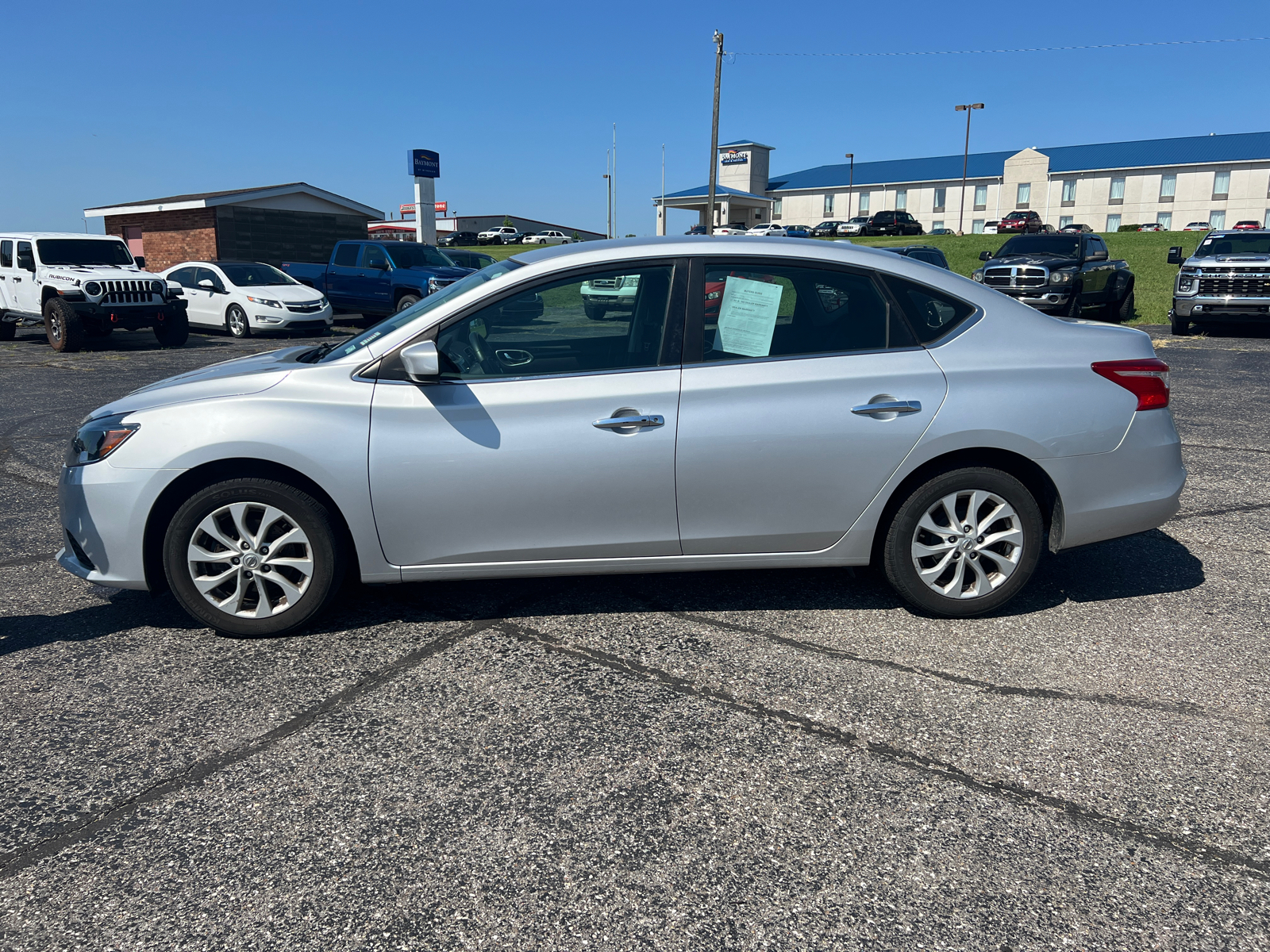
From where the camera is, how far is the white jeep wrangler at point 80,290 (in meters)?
16.4

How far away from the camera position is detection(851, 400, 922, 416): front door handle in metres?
4.12

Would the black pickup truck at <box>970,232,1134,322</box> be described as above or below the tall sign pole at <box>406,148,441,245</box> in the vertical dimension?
below

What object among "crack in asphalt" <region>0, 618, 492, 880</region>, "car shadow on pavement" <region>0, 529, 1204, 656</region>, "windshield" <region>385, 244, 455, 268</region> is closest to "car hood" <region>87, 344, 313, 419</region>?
"car shadow on pavement" <region>0, 529, 1204, 656</region>

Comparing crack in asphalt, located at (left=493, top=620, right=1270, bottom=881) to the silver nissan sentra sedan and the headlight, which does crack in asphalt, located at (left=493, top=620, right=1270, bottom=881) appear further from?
the headlight

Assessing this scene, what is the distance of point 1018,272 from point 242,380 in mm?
19013

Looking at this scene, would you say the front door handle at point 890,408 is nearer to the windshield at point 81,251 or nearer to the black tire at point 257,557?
the black tire at point 257,557

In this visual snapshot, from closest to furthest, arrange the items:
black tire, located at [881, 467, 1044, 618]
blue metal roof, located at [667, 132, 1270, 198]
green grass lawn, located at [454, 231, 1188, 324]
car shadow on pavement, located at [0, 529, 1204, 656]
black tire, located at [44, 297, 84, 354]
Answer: black tire, located at [881, 467, 1044, 618] < car shadow on pavement, located at [0, 529, 1204, 656] < black tire, located at [44, 297, 84, 354] < green grass lawn, located at [454, 231, 1188, 324] < blue metal roof, located at [667, 132, 1270, 198]

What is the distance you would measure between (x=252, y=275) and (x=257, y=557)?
17897 mm

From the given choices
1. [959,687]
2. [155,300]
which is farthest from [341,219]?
[959,687]

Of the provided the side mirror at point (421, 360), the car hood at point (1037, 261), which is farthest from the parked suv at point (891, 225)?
the side mirror at point (421, 360)

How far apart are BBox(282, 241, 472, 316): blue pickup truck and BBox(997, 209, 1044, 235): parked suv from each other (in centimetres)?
4847

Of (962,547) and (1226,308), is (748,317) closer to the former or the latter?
(962,547)

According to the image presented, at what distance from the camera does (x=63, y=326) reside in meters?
16.4

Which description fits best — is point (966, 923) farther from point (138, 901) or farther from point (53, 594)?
point (53, 594)
